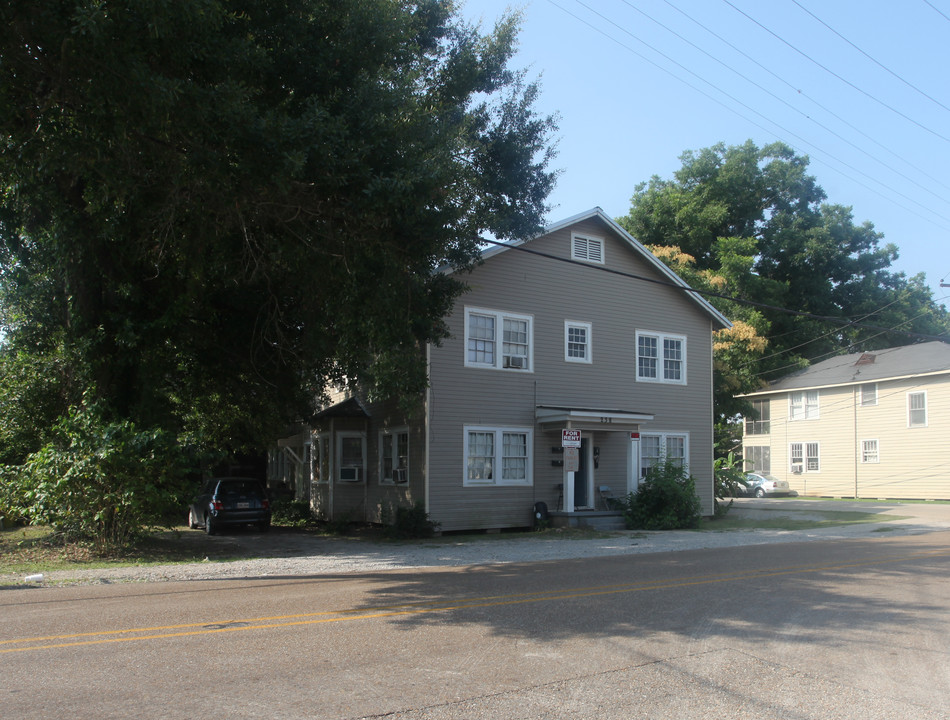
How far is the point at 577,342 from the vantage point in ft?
76.9

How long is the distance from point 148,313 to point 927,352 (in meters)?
35.2

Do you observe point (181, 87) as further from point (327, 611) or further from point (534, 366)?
point (534, 366)

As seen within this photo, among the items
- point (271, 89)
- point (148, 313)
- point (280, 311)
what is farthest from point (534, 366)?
point (271, 89)

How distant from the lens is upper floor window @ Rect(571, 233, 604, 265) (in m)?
23.6

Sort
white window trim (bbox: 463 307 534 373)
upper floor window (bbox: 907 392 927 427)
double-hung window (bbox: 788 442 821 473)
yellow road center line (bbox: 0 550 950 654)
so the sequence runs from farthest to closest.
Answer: double-hung window (bbox: 788 442 821 473) → upper floor window (bbox: 907 392 927 427) → white window trim (bbox: 463 307 534 373) → yellow road center line (bbox: 0 550 950 654)

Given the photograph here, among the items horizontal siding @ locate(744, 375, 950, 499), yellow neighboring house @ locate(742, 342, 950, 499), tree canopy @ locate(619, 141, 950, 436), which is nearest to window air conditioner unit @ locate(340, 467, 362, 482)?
yellow neighboring house @ locate(742, 342, 950, 499)

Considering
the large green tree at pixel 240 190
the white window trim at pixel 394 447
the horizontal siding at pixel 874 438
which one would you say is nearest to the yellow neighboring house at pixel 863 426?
the horizontal siding at pixel 874 438

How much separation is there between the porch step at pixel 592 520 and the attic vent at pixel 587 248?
7.57m

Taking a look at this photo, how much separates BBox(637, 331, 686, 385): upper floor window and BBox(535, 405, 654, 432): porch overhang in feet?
7.06

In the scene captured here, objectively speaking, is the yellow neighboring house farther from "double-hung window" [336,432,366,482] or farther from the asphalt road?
the asphalt road

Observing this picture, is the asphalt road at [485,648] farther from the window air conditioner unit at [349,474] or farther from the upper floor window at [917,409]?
the upper floor window at [917,409]

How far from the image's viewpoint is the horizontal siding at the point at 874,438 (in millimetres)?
34812

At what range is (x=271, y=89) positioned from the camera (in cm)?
1217

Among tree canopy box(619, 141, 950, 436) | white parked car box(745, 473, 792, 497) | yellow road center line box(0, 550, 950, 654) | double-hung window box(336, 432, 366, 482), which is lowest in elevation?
white parked car box(745, 473, 792, 497)
